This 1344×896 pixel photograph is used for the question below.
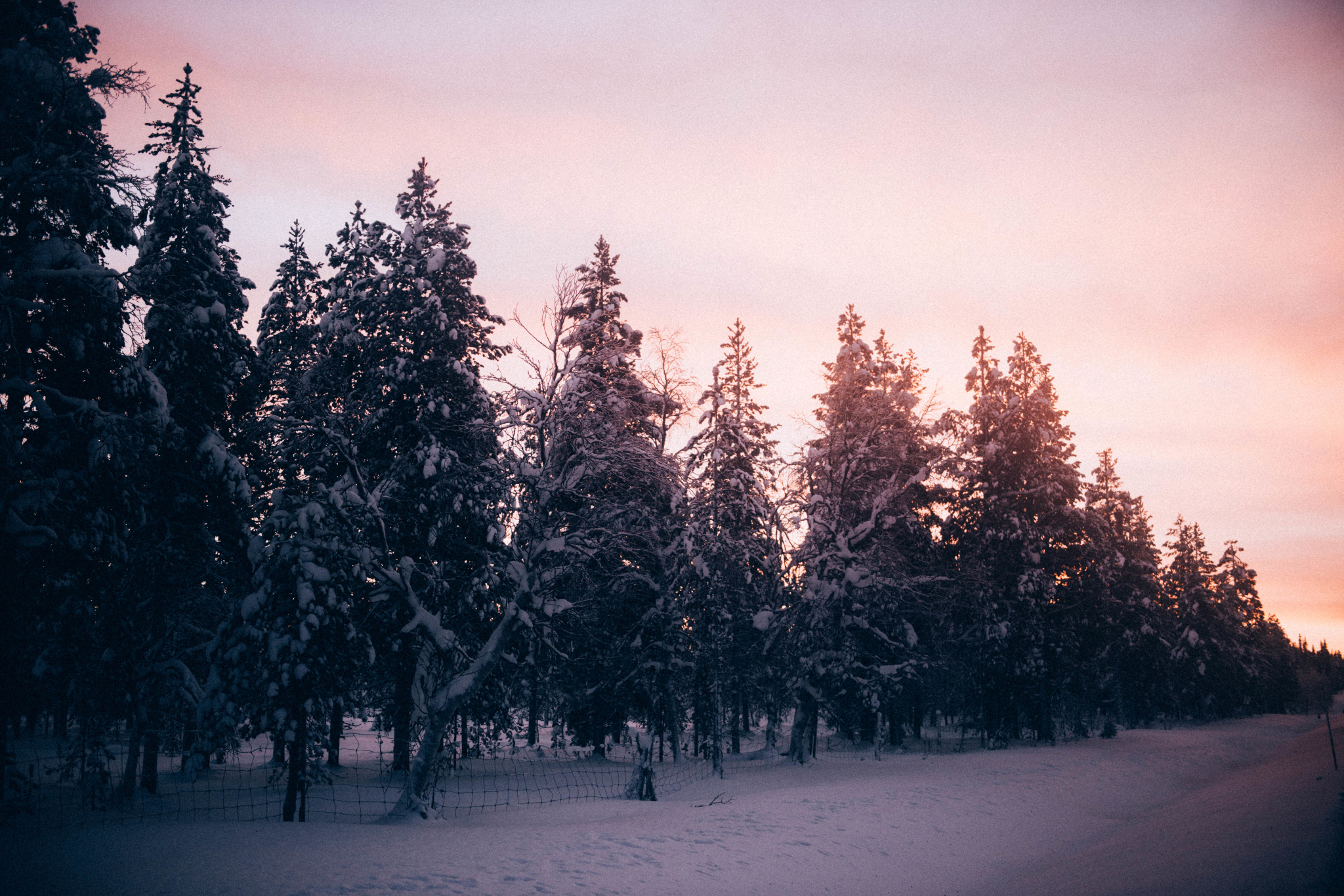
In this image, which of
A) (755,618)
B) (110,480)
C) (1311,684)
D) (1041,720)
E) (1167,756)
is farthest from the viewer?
(1041,720)

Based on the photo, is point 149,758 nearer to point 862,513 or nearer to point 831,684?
point 831,684

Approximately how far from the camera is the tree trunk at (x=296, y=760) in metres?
A: 13.1

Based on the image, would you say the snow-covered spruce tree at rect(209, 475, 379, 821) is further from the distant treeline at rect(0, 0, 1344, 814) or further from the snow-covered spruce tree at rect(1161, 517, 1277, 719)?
the snow-covered spruce tree at rect(1161, 517, 1277, 719)

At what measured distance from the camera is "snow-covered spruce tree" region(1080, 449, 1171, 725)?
112ft

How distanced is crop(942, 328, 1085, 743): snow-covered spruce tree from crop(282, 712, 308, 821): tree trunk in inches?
1044

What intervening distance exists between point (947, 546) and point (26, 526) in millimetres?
34572

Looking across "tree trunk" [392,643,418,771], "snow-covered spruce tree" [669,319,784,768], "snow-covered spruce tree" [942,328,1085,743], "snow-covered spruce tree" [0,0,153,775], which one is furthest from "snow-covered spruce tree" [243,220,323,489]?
"snow-covered spruce tree" [942,328,1085,743]

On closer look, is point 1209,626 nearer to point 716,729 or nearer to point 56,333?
point 716,729

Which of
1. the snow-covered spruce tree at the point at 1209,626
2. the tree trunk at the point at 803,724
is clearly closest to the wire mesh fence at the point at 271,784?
the tree trunk at the point at 803,724

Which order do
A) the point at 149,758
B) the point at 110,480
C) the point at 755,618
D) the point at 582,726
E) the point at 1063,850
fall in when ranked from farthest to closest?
the point at 582,726 → the point at 755,618 → the point at 149,758 → the point at 1063,850 → the point at 110,480

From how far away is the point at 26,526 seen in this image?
11.7 m

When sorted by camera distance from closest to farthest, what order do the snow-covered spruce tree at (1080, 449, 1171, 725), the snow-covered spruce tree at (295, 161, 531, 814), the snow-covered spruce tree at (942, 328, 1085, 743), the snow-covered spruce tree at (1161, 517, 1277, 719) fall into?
the snow-covered spruce tree at (295, 161, 531, 814) < the snow-covered spruce tree at (942, 328, 1085, 743) < the snow-covered spruce tree at (1080, 449, 1171, 725) < the snow-covered spruce tree at (1161, 517, 1277, 719)

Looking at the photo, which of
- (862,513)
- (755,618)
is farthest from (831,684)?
(862,513)

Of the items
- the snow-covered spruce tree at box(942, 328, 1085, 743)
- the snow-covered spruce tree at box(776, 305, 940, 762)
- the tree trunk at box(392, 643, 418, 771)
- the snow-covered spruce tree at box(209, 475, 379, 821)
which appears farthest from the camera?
the snow-covered spruce tree at box(942, 328, 1085, 743)
